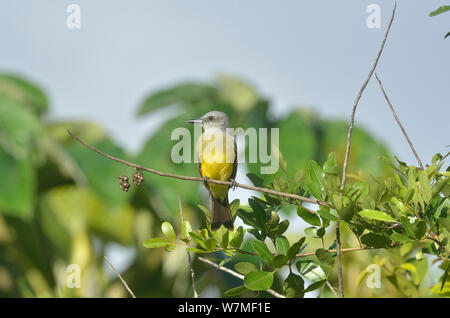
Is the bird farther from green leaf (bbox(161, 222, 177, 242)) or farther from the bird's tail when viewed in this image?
green leaf (bbox(161, 222, 177, 242))

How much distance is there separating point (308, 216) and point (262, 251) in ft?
0.76

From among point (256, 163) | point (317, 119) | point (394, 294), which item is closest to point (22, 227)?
point (256, 163)

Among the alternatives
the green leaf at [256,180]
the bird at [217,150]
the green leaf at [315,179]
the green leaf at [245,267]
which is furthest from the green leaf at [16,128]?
the green leaf at [315,179]

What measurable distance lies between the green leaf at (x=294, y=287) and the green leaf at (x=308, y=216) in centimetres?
21

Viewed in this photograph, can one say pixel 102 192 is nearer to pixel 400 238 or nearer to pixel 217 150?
pixel 217 150

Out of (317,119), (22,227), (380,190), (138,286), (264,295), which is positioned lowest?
(138,286)

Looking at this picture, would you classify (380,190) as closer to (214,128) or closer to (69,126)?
(214,128)

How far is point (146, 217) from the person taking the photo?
13.0 metres

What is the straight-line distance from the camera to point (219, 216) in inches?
122

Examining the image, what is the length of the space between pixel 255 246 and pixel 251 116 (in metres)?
11.8

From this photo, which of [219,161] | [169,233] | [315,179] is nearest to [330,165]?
[315,179]

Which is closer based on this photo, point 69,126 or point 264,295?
point 264,295

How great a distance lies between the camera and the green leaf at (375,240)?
1.89 meters

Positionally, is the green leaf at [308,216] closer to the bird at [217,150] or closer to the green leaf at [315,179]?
the green leaf at [315,179]
